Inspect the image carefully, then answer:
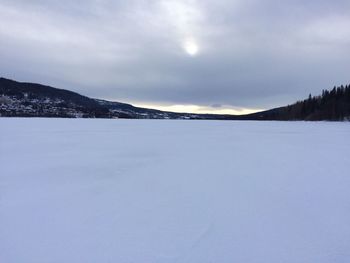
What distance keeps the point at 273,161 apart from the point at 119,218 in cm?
496

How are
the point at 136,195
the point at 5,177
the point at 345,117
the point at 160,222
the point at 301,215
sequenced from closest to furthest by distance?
the point at 160,222 → the point at 301,215 → the point at 136,195 → the point at 5,177 → the point at 345,117

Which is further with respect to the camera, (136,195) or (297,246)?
(136,195)

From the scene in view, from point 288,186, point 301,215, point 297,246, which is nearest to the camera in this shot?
point 297,246

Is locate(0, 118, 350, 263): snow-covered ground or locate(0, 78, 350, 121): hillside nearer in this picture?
locate(0, 118, 350, 263): snow-covered ground

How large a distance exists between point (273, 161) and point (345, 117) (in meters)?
52.1

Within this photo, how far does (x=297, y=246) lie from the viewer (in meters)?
2.53

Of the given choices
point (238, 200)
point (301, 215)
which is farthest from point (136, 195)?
point (301, 215)

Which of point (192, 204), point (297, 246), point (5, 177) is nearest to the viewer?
point (297, 246)

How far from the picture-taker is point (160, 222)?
3.05 meters

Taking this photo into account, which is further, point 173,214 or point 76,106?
point 76,106

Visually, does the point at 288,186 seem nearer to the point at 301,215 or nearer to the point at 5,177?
the point at 301,215

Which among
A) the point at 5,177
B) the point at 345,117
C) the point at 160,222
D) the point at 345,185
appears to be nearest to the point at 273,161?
the point at 345,185

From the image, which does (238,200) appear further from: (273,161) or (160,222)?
(273,161)

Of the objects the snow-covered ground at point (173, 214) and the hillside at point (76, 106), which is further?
the hillside at point (76, 106)
